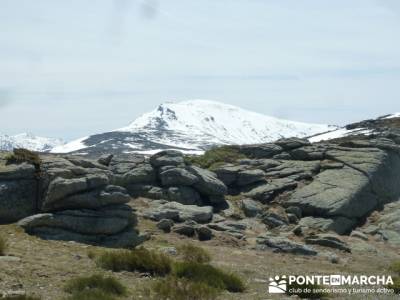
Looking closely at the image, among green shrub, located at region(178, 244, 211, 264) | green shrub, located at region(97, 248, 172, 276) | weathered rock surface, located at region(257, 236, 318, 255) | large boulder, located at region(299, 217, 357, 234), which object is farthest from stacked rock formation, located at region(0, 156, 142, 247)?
large boulder, located at region(299, 217, 357, 234)

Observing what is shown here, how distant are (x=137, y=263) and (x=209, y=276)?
3135 millimetres

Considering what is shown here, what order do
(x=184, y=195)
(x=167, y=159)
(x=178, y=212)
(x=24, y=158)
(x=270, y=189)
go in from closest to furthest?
(x=24, y=158), (x=178, y=212), (x=184, y=195), (x=167, y=159), (x=270, y=189)

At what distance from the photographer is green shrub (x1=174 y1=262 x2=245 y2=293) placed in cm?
2035

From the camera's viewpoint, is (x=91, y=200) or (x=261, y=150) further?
(x=261, y=150)

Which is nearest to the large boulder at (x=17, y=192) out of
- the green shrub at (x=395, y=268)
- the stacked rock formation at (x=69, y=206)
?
the stacked rock formation at (x=69, y=206)

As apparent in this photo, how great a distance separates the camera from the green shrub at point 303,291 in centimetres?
2066

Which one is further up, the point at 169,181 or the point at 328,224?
the point at 169,181

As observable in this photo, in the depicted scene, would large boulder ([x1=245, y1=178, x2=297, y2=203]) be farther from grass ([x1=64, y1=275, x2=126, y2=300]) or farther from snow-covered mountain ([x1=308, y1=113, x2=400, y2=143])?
snow-covered mountain ([x1=308, y1=113, x2=400, y2=143])

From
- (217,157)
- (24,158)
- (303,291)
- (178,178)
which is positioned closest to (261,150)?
(217,157)

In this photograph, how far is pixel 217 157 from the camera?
58750 millimetres

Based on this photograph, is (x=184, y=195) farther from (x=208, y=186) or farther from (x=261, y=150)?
(x=261, y=150)

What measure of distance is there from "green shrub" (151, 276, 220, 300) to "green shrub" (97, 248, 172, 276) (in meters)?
2.78

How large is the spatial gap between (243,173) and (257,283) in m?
25.6

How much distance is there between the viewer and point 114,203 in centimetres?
3159
